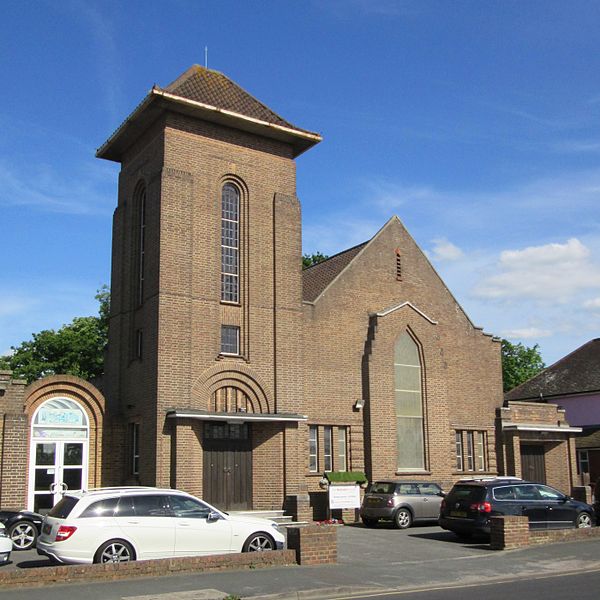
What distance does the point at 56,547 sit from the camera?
13.8m

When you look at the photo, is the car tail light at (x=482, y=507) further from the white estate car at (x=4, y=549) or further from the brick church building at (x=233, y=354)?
the white estate car at (x=4, y=549)

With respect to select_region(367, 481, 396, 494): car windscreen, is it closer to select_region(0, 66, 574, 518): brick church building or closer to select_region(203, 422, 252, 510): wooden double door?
select_region(0, 66, 574, 518): brick church building

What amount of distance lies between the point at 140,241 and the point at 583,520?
16189 mm

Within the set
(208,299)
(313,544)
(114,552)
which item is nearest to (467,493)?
(313,544)

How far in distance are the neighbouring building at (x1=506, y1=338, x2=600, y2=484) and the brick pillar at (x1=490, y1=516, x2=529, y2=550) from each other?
2097 cm

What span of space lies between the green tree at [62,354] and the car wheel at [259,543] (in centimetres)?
3425

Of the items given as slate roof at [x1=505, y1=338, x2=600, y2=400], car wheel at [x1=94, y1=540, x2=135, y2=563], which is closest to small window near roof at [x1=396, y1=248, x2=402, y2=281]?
slate roof at [x1=505, y1=338, x2=600, y2=400]

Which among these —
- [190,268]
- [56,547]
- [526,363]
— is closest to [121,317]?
[190,268]

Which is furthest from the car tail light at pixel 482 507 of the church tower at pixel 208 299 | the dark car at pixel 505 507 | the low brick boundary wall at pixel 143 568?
the church tower at pixel 208 299

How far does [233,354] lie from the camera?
25156mm

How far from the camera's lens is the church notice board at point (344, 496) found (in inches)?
967

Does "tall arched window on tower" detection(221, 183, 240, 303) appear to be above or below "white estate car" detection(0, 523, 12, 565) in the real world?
above

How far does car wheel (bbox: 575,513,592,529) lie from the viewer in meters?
20.4

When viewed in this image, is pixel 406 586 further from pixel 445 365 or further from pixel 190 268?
pixel 445 365
